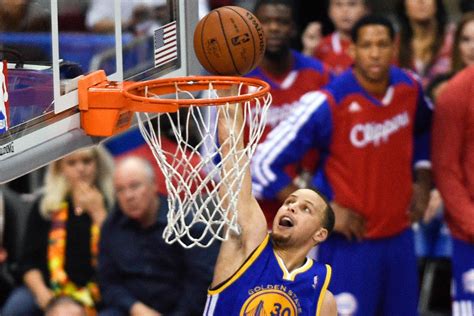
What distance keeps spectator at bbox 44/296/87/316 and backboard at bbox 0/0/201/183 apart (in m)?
1.54

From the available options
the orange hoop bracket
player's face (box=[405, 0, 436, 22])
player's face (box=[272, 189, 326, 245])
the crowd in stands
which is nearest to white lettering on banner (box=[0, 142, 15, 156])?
the orange hoop bracket

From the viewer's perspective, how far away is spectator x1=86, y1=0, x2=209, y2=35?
22.5 feet

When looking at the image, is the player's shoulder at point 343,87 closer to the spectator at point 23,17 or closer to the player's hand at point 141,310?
the player's hand at point 141,310

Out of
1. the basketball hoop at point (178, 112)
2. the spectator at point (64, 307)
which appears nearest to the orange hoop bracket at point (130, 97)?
the basketball hoop at point (178, 112)

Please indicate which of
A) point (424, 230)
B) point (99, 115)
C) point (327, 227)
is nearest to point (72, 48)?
point (99, 115)

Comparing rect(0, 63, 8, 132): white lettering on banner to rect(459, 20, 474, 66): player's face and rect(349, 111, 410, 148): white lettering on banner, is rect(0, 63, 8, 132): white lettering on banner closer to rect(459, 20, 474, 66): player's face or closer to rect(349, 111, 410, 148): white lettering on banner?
rect(349, 111, 410, 148): white lettering on banner

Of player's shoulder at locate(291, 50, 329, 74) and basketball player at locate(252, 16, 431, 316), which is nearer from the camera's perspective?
basketball player at locate(252, 16, 431, 316)

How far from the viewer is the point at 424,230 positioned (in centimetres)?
806

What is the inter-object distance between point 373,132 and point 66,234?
69.8 inches

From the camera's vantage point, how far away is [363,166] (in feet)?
22.8

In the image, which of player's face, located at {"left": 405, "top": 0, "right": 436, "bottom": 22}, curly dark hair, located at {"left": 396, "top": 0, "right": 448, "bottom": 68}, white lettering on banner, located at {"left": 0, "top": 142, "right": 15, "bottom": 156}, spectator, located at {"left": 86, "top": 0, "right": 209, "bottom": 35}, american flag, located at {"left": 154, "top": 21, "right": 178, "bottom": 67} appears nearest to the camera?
white lettering on banner, located at {"left": 0, "top": 142, "right": 15, "bottom": 156}

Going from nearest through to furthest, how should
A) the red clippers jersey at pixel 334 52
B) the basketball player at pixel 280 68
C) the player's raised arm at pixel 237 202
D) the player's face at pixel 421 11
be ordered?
the player's raised arm at pixel 237 202, the basketball player at pixel 280 68, the red clippers jersey at pixel 334 52, the player's face at pixel 421 11

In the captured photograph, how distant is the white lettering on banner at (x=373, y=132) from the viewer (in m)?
6.93

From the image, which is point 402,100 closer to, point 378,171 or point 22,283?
point 378,171
